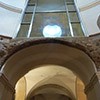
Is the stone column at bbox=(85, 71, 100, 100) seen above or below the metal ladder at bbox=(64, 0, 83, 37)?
below

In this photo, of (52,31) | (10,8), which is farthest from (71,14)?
(10,8)

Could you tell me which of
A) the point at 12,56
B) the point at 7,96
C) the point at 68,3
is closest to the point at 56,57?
the point at 12,56

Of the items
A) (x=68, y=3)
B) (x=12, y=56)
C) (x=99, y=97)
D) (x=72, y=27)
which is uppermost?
(x=68, y=3)

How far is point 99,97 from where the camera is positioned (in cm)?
421

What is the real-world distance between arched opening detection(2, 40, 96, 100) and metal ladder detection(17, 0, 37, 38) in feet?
1.60

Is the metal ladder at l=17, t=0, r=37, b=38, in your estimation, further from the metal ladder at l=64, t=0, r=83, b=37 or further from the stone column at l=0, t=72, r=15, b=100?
the stone column at l=0, t=72, r=15, b=100

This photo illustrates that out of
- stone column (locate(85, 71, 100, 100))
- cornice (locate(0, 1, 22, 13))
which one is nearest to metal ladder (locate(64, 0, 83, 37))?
stone column (locate(85, 71, 100, 100))

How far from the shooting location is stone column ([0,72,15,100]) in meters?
4.38

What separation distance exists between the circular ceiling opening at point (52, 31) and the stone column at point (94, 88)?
4.56ft

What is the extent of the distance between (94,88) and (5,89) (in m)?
1.99

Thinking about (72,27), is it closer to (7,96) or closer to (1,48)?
(1,48)

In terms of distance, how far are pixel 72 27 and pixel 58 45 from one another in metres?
0.82

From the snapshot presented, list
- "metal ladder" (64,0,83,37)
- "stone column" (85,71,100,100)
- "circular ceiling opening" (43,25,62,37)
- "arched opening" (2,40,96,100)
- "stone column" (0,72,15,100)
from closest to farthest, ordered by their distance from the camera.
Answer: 1. "stone column" (85,71,100,100)
2. "stone column" (0,72,15,100)
3. "arched opening" (2,40,96,100)
4. "circular ceiling opening" (43,25,62,37)
5. "metal ladder" (64,0,83,37)

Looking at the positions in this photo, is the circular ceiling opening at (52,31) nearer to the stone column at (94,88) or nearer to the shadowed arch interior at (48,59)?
the shadowed arch interior at (48,59)
